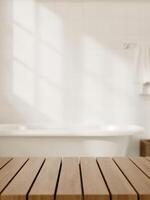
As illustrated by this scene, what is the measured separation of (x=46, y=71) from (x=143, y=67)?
121 centimetres

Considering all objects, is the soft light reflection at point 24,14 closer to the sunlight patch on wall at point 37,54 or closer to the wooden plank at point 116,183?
the sunlight patch on wall at point 37,54

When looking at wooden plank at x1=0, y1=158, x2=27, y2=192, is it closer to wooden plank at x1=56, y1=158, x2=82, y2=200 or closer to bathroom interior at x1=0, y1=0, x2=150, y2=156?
wooden plank at x1=56, y1=158, x2=82, y2=200

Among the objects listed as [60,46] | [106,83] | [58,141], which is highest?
[60,46]

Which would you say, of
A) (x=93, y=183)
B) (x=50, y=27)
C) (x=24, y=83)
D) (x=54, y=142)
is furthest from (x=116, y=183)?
(x=50, y=27)

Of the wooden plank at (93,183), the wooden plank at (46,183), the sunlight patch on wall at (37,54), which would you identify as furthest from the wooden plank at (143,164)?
the sunlight patch on wall at (37,54)

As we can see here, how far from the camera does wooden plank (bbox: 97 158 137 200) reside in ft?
2.97

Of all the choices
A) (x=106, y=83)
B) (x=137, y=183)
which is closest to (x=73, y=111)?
(x=106, y=83)

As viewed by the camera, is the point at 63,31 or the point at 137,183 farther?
the point at 63,31

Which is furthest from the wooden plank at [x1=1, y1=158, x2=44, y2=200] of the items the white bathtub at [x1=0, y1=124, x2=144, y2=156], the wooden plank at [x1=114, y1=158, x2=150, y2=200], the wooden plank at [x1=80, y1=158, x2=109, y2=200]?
the white bathtub at [x1=0, y1=124, x2=144, y2=156]

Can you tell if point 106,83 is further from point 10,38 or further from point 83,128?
point 10,38

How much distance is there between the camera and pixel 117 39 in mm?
4168

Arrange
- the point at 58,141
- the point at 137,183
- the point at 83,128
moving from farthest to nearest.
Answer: the point at 83,128 → the point at 58,141 → the point at 137,183

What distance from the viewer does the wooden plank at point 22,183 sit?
901 millimetres

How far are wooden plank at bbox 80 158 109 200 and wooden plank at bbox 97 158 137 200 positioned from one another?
2cm
